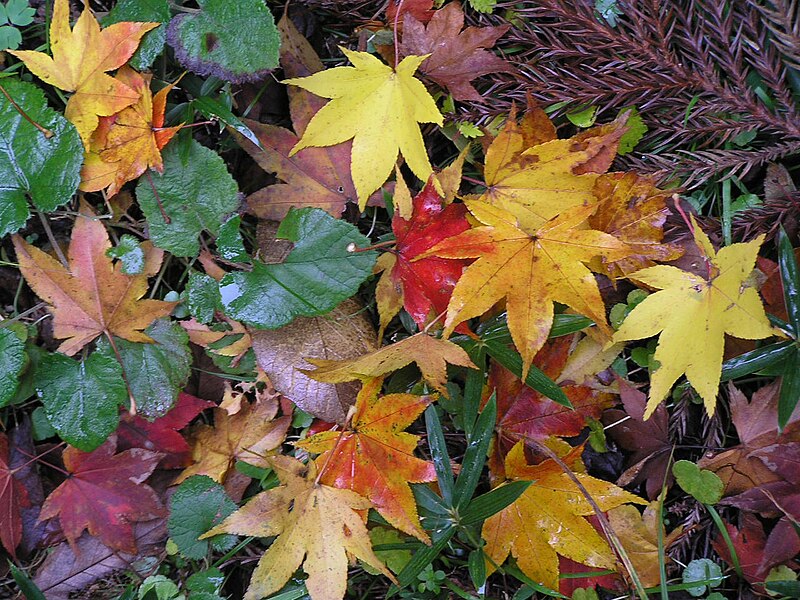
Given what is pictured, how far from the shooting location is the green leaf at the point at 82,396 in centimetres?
128

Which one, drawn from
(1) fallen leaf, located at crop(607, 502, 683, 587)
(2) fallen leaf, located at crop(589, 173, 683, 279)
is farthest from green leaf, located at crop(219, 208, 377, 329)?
(1) fallen leaf, located at crop(607, 502, 683, 587)

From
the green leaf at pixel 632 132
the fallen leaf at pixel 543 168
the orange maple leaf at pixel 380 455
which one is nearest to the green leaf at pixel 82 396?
the orange maple leaf at pixel 380 455

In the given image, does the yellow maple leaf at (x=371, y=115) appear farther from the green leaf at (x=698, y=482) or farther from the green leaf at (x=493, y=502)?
the green leaf at (x=698, y=482)

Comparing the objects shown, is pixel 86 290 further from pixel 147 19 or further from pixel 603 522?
pixel 603 522

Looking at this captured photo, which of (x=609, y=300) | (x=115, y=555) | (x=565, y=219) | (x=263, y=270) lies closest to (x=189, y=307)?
(x=263, y=270)

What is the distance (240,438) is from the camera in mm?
1391

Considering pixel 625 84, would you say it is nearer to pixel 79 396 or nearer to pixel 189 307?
pixel 189 307

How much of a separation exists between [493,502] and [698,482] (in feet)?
1.57

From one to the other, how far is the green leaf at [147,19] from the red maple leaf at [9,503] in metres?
0.94

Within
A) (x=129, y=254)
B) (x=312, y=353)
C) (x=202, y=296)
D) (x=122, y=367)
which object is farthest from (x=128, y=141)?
(x=312, y=353)

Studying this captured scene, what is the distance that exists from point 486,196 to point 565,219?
0.65ft

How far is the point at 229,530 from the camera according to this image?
47.6 inches

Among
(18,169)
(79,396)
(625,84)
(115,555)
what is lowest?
(115,555)

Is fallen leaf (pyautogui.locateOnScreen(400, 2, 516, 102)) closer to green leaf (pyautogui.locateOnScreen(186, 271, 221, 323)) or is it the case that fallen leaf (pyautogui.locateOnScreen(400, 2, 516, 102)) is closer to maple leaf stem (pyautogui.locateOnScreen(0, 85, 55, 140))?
green leaf (pyautogui.locateOnScreen(186, 271, 221, 323))
